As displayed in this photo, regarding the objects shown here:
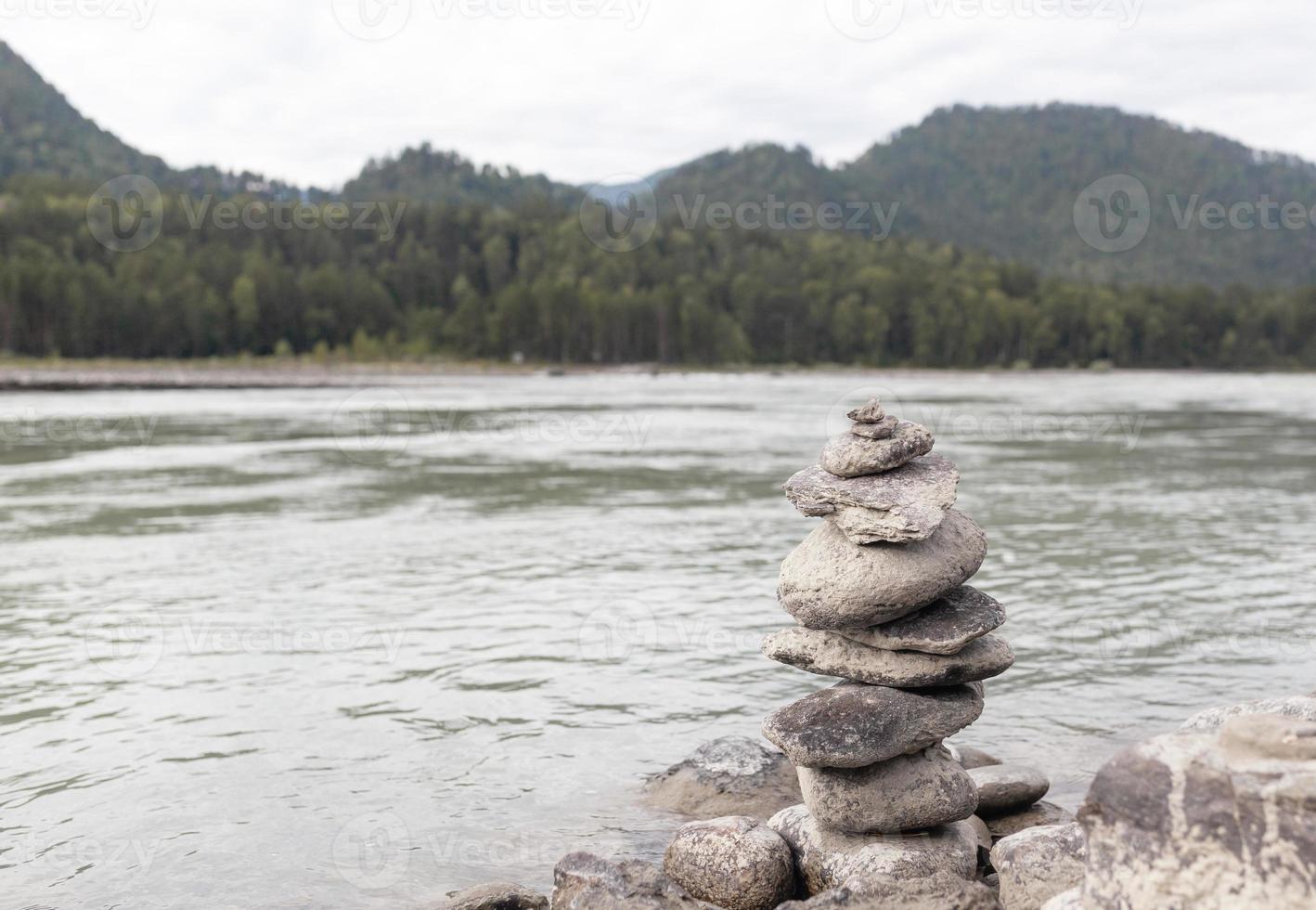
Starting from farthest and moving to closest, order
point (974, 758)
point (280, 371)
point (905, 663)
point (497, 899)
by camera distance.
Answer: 1. point (280, 371)
2. point (974, 758)
3. point (905, 663)
4. point (497, 899)

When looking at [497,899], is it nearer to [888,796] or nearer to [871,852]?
[871,852]

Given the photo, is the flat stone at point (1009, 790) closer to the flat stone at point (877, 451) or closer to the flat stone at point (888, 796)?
the flat stone at point (888, 796)

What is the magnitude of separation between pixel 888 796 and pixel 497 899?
2.84 metres

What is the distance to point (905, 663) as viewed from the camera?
873 centimetres

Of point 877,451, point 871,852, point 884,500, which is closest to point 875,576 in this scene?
point 884,500

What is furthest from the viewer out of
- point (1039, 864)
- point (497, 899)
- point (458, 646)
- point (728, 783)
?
point (458, 646)

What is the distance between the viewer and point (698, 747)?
10.5 m

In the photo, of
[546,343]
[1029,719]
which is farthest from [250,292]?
[1029,719]

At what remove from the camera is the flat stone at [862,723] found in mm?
8391

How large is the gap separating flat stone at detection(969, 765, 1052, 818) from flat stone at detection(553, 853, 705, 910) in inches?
113

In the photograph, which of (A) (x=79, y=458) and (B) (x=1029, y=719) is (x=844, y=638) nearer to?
(B) (x=1029, y=719)

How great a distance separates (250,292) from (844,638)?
178 meters

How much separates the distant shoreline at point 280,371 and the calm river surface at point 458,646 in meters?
84.0

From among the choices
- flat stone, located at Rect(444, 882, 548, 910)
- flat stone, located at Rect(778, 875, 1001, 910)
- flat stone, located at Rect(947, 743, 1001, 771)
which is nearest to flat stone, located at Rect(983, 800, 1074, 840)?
flat stone, located at Rect(947, 743, 1001, 771)
